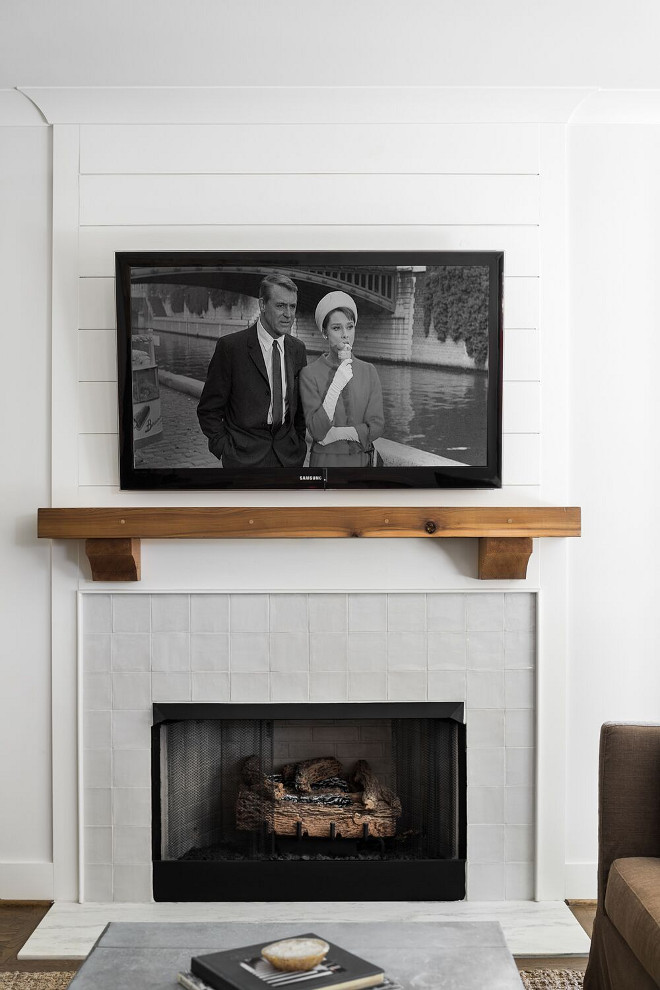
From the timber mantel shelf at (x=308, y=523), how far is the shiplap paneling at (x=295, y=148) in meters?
1.06

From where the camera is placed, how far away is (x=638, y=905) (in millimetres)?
1780

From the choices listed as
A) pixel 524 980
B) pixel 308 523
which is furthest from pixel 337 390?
pixel 524 980

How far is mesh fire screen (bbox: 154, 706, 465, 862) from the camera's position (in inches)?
108

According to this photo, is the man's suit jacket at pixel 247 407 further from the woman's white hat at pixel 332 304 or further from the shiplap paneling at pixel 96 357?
the shiplap paneling at pixel 96 357

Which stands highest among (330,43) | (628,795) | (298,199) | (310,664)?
(330,43)

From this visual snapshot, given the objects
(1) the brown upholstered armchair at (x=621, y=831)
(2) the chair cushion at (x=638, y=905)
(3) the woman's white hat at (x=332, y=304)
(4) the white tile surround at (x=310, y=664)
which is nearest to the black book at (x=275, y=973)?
(2) the chair cushion at (x=638, y=905)

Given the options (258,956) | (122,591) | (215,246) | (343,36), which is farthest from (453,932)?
(343,36)

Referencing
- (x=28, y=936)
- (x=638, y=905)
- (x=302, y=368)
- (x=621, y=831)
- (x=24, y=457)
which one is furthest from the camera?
(x=24, y=457)

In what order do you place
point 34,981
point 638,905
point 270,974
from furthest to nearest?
point 34,981
point 638,905
point 270,974

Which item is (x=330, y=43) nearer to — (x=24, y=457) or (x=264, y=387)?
(x=264, y=387)

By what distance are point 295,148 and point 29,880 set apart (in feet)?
7.99

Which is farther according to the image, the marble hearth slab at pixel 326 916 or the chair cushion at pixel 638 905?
the marble hearth slab at pixel 326 916

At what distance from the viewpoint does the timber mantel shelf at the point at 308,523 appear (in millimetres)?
2596

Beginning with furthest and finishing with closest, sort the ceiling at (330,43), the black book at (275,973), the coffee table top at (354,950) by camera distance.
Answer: the ceiling at (330,43)
the coffee table top at (354,950)
the black book at (275,973)
